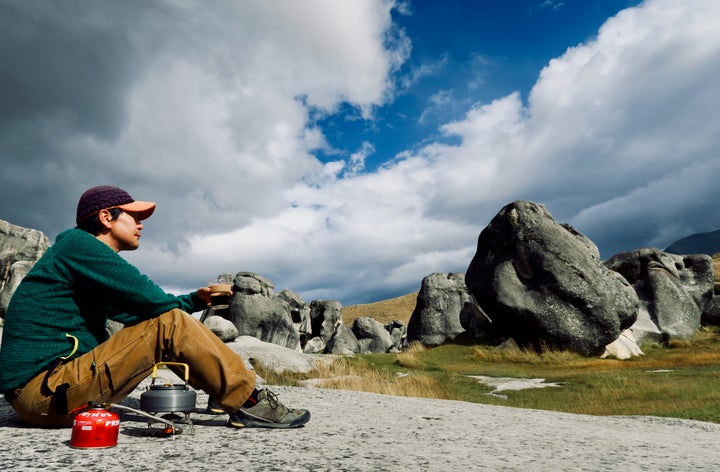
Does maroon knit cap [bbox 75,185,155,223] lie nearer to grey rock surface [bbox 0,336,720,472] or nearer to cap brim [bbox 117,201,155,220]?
cap brim [bbox 117,201,155,220]

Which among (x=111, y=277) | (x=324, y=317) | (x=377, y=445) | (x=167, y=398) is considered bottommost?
(x=377, y=445)

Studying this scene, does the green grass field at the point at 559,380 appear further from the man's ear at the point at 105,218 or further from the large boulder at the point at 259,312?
the large boulder at the point at 259,312

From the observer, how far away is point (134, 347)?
147 inches

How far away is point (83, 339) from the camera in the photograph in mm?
3934

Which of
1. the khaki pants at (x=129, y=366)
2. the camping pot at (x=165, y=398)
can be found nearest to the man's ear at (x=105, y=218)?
the khaki pants at (x=129, y=366)

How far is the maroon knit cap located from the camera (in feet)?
13.2

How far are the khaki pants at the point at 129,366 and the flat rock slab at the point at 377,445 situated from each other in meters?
0.25

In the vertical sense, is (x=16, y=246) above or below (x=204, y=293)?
above

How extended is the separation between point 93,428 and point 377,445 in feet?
6.73

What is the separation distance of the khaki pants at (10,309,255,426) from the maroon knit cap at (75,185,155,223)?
97 cm

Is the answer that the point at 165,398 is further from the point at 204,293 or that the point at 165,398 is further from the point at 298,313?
the point at 298,313

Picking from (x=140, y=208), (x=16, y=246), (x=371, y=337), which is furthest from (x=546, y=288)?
(x=371, y=337)

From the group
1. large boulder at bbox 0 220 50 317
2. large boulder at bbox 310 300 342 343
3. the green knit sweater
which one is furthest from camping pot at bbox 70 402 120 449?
large boulder at bbox 310 300 342 343

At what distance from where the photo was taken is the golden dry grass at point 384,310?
9588 centimetres
